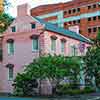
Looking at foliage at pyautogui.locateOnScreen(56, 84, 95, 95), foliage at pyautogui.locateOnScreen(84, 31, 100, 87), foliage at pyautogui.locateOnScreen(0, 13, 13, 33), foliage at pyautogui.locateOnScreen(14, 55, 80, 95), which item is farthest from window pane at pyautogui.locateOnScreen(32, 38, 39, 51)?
foliage at pyautogui.locateOnScreen(84, 31, 100, 87)

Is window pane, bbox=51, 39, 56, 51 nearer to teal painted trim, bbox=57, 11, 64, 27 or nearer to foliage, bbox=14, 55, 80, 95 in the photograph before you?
foliage, bbox=14, 55, 80, 95

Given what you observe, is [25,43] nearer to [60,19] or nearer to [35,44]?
[35,44]

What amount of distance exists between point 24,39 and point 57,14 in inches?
2066

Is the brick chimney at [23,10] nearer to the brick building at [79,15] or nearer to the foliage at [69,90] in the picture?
the foliage at [69,90]

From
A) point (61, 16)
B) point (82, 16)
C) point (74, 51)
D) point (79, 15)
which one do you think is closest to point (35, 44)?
point (74, 51)

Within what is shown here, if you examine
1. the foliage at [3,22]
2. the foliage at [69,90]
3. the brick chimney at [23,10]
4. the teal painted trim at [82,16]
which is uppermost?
the teal painted trim at [82,16]

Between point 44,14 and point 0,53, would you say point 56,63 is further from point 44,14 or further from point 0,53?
point 44,14

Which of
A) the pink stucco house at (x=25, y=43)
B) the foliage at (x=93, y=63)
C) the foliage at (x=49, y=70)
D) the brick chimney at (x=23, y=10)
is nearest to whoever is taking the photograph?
the foliage at (x=49, y=70)

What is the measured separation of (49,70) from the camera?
3509cm

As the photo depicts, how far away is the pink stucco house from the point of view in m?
41.5

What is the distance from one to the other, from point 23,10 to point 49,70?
1088 cm

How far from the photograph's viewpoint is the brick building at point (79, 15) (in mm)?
84500

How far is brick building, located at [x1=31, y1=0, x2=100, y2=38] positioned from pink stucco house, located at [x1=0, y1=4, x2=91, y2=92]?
129ft

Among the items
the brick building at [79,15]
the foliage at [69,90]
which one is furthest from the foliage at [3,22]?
the brick building at [79,15]
